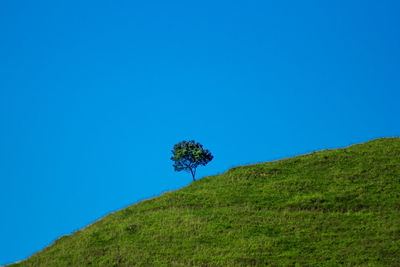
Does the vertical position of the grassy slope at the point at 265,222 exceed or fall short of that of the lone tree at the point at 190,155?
it falls short

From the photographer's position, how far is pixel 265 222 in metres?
50.5

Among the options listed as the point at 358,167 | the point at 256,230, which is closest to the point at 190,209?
Answer: the point at 256,230

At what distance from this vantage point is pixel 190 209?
55156 millimetres

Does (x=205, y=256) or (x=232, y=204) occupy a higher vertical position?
(x=232, y=204)

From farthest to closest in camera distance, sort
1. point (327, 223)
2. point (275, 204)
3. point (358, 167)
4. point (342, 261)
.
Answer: point (358, 167) → point (275, 204) → point (327, 223) → point (342, 261)

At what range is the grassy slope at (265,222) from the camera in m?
45.2

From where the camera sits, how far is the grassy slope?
1778 inches

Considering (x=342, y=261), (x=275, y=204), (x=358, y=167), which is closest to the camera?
(x=342, y=261)

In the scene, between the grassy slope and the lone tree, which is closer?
the grassy slope

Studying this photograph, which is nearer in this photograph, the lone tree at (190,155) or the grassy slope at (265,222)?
the grassy slope at (265,222)

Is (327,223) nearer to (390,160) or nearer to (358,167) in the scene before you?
(358,167)

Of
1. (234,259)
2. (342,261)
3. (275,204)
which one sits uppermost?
(275,204)

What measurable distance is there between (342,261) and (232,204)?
615 inches

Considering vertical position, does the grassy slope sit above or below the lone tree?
below
